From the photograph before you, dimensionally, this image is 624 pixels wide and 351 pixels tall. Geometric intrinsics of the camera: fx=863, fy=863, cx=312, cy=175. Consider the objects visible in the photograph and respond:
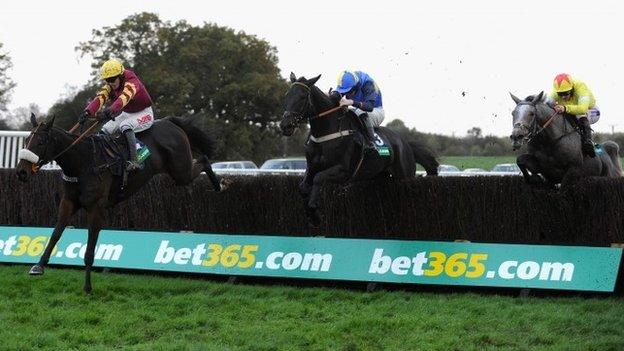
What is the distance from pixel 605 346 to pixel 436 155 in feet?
19.0

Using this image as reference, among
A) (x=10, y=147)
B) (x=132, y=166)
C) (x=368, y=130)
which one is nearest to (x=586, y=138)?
(x=368, y=130)

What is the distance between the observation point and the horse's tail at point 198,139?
11406 millimetres

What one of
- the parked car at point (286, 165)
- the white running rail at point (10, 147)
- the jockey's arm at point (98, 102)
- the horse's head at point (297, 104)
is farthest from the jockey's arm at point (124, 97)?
the parked car at point (286, 165)

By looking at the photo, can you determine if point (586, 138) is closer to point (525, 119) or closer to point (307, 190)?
point (525, 119)

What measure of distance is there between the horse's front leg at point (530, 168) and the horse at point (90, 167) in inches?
163

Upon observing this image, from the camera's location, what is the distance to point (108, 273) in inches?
422

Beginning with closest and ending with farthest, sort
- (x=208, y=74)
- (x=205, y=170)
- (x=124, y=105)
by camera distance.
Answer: (x=124, y=105), (x=205, y=170), (x=208, y=74)

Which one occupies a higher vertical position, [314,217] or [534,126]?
[534,126]

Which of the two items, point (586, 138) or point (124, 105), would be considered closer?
point (124, 105)

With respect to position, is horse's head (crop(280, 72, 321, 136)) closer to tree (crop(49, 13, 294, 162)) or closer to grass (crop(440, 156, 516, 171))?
grass (crop(440, 156, 516, 171))

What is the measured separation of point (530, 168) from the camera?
10.1 metres

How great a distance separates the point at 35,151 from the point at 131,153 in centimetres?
127

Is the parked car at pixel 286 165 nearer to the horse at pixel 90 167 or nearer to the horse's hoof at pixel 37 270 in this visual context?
the horse at pixel 90 167

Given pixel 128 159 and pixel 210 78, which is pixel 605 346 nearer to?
pixel 128 159
